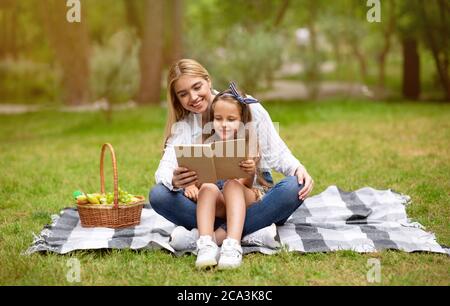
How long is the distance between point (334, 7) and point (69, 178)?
16989 millimetres

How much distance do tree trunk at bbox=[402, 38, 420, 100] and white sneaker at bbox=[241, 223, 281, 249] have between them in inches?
476

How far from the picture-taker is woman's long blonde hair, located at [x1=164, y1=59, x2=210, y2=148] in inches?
170

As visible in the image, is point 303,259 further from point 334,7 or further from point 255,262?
point 334,7

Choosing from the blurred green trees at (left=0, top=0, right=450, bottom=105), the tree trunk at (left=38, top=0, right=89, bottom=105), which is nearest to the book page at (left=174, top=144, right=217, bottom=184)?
the blurred green trees at (left=0, top=0, right=450, bottom=105)

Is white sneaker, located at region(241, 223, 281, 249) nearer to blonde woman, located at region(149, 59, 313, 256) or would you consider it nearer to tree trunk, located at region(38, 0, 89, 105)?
blonde woman, located at region(149, 59, 313, 256)

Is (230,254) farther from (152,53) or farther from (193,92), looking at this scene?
(152,53)

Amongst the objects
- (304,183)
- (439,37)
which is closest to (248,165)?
(304,183)

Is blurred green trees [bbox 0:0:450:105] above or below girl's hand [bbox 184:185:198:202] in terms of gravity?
above

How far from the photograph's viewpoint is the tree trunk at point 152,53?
46.0 ft

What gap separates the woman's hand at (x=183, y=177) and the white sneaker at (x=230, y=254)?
0.42m

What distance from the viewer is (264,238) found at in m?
4.32

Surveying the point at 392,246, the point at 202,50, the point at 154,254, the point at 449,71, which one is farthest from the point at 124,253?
the point at 449,71

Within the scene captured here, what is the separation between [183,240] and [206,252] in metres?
0.38

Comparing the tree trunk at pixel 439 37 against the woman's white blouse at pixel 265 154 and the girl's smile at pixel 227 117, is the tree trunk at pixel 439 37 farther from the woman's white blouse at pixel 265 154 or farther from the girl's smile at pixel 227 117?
the girl's smile at pixel 227 117
